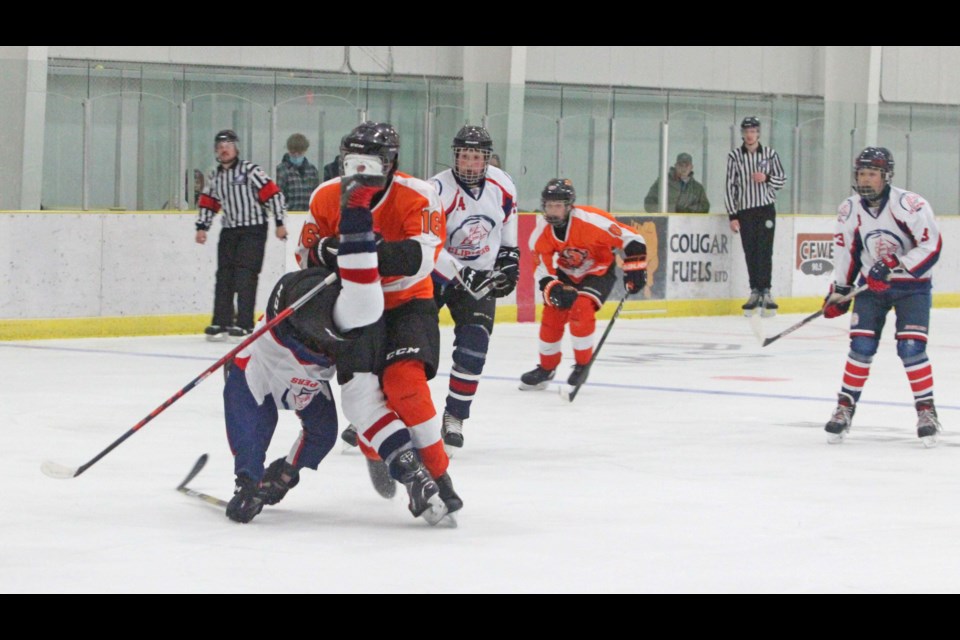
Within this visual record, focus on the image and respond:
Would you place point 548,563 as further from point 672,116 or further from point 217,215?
point 672,116

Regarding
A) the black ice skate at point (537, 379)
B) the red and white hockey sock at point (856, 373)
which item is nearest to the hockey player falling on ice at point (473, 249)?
the red and white hockey sock at point (856, 373)

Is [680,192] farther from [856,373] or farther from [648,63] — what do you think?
[856,373]

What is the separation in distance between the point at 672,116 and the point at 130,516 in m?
10.4

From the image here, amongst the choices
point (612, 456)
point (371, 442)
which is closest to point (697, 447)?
point (612, 456)

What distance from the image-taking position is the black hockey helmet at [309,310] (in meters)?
4.52

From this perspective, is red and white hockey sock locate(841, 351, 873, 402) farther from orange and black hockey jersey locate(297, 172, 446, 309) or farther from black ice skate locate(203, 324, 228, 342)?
black ice skate locate(203, 324, 228, 342)

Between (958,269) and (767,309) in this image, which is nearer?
(767,309)

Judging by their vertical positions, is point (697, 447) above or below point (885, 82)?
below

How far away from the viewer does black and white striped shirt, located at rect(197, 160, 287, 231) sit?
1108cm

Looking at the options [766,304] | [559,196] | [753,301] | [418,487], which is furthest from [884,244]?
[766,304]

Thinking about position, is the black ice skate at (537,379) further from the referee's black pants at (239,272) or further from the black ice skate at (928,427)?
the referee's black pants at (239,272)

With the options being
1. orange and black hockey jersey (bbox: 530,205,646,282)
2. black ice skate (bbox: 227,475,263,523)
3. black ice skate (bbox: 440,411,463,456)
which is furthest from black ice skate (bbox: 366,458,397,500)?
orange and black hockey jersey (bbox: 530,205,646,282)

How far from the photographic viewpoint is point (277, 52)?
17.4 meters

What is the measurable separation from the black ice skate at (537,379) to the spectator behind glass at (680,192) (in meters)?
6.09
